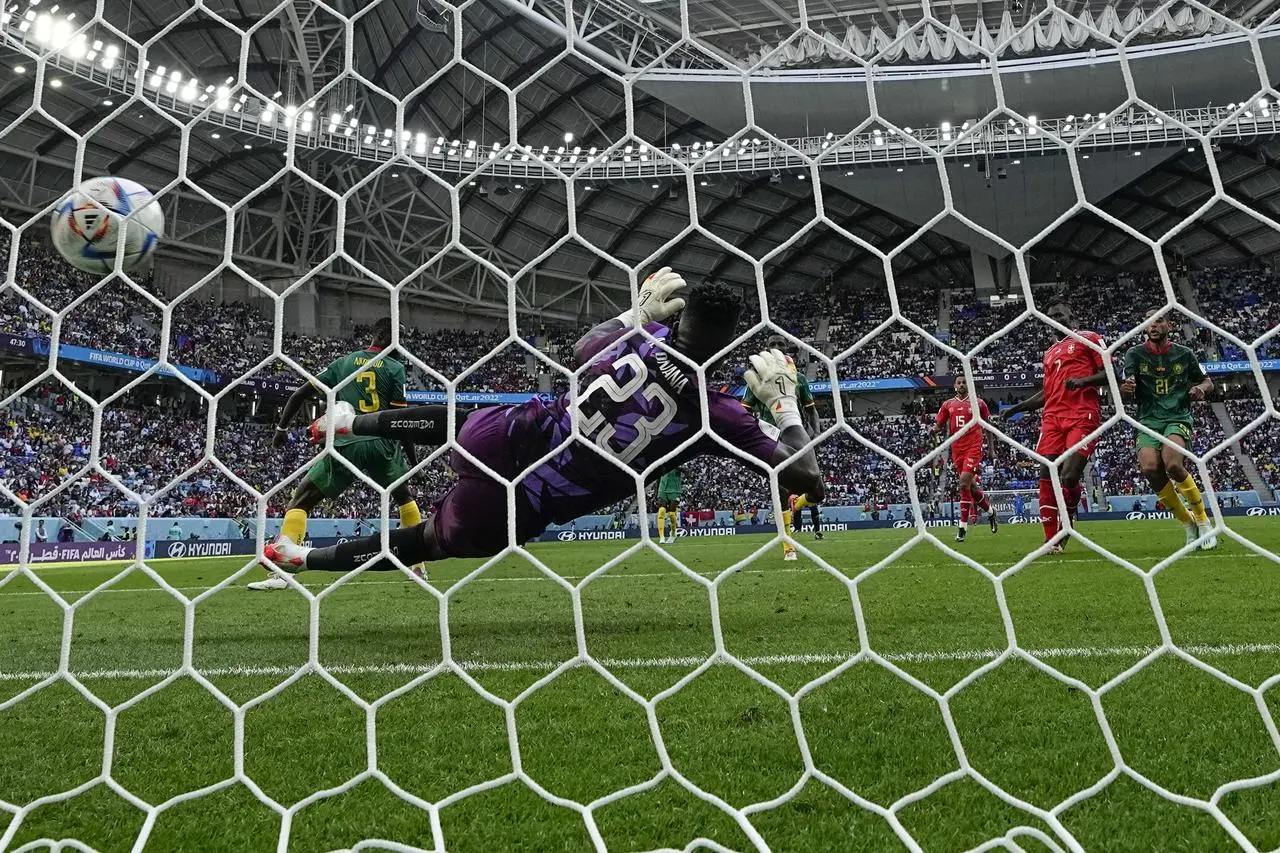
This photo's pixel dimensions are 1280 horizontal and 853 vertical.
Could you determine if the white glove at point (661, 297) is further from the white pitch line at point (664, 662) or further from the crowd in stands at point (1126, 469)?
the crowd in stands at point (1126, 469)

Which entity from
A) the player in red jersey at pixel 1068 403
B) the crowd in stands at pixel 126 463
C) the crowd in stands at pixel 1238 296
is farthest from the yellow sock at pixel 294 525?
the crowd in stands at pixel 1238 296

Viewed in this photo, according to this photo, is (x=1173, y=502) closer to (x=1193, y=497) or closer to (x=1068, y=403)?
(x=1193, y=497)

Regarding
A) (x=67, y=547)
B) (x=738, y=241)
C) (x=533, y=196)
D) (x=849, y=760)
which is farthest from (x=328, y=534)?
(x=849, y=760)

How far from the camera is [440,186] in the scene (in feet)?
55.5

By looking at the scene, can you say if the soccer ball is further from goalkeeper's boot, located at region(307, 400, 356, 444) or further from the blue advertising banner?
the blue advertising banner

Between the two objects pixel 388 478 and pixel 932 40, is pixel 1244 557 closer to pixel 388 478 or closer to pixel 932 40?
pixel 388 478

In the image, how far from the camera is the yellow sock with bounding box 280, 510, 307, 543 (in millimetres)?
4543

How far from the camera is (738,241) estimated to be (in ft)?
66.2

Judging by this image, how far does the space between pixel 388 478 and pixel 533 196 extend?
1742cm

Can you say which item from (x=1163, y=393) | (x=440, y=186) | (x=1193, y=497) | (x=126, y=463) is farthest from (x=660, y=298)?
(x=126, y=463)

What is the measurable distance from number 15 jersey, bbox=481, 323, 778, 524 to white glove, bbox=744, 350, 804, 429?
0.37 ft

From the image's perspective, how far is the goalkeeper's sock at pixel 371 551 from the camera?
3311mm

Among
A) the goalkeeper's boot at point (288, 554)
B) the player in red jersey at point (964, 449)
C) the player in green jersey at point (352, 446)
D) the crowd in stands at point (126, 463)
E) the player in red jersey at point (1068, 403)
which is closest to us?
the goalkeeper's boot at point (288, 554)

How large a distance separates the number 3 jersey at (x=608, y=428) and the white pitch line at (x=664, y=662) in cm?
59
